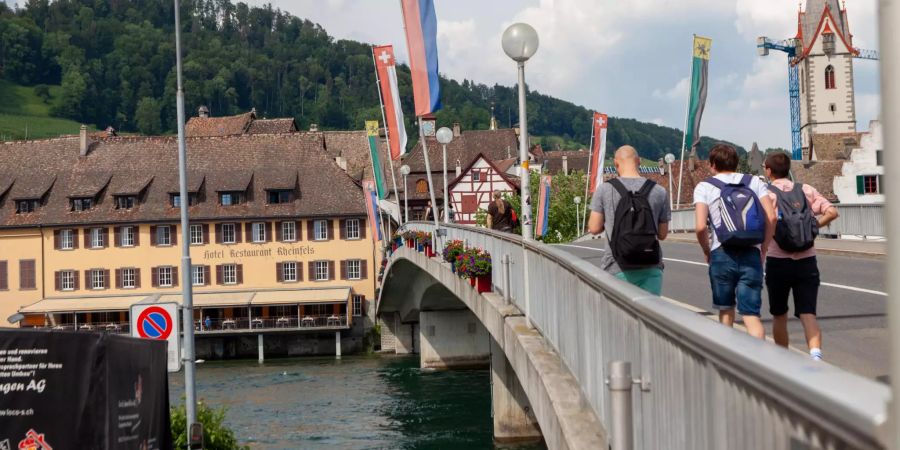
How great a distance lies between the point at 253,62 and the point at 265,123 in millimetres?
98262

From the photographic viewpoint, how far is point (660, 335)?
14.9 ft

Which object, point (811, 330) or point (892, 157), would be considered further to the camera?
point (811, 330)

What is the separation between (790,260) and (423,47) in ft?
47.5

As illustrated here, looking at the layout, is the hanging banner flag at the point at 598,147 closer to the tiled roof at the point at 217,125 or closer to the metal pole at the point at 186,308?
the metal pole at the point at 186,308

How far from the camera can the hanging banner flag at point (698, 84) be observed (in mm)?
32312

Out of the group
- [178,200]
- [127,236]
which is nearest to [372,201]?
[178,200]

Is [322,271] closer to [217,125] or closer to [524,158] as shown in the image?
[217,125]

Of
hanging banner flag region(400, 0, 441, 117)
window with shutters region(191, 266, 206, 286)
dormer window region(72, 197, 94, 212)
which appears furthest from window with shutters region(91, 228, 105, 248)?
hanging banner flag region(400, 0, 441, 117)

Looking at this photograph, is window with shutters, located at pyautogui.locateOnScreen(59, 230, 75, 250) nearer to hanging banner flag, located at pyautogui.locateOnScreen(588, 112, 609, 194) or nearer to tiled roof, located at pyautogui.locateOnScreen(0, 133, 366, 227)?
tiled roof, located at pyautogui.locateOnScreen(0, 133, 366, 227)

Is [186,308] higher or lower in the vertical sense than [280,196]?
lower

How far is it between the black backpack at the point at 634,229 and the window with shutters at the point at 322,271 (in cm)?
5766

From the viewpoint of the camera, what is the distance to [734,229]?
8141 millimetres

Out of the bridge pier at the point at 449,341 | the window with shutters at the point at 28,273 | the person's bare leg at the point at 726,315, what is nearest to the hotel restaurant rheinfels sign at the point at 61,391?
the person's bare leg at the point at 726,315

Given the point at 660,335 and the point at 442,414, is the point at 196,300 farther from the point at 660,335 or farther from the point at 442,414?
the point at 660,335
